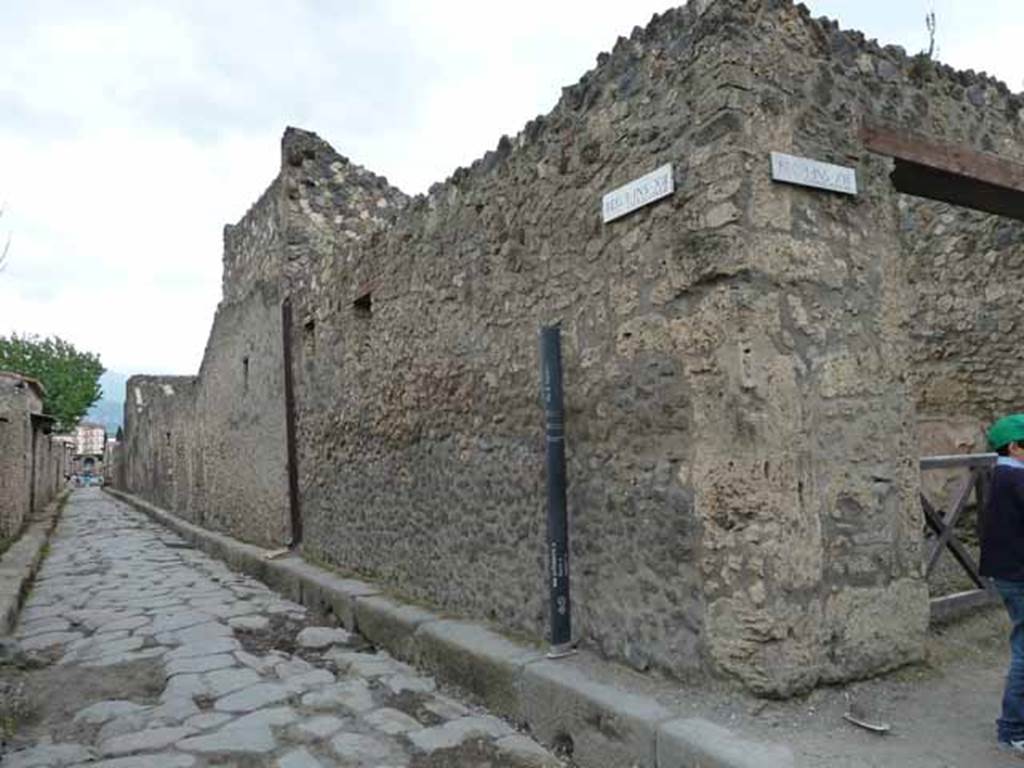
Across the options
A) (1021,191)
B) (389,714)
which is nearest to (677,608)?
(389,714)

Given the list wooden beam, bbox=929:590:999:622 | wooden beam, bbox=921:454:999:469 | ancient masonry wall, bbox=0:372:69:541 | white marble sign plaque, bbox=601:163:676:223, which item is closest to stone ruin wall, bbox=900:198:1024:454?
wooden beam, bbox=921:454:999:469

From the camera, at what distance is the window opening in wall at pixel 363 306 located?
20.6ft

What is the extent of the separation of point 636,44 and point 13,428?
1132 centimetres

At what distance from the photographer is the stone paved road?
3400mm

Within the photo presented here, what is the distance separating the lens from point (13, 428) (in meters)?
11.7

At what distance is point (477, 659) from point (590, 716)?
0.96m

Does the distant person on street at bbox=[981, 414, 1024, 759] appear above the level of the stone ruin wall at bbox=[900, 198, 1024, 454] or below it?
below

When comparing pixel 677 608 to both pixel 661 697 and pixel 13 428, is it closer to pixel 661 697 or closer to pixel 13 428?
pixel 661 697

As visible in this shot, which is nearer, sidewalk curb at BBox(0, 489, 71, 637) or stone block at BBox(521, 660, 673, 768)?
stone block at BBox(521, 660, 673, 768)

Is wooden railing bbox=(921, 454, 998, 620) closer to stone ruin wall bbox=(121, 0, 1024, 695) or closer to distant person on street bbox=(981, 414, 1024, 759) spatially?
stone ruin wall bbox=(121, 0, 1024, 695)

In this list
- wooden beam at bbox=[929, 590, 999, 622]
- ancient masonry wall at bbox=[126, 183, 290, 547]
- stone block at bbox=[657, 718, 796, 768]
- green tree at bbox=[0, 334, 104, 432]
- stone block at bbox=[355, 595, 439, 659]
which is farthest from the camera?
green tree at bbox=[0, 334, 104, 432]

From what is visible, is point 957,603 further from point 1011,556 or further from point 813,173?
point 813,173

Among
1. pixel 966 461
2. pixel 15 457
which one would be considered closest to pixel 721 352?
pixel 966 461

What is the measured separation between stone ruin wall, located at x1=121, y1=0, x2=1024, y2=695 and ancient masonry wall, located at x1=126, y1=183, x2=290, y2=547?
468 centimetres
